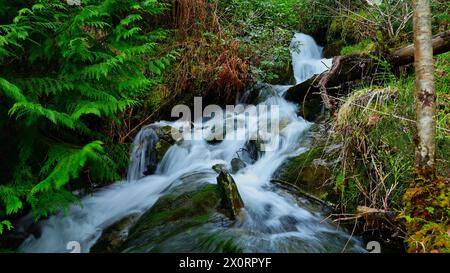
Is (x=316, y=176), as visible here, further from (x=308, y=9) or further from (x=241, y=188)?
(x=308, y=9)

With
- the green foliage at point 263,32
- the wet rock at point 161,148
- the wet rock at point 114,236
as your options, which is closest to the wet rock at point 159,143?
the wet rock at point 161,148

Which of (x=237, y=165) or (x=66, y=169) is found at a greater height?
(x=66, y=169)

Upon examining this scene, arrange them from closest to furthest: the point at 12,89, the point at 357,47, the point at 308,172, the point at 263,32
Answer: the point at 12,89, the point at 308,172, the point at 357,47, the point at 263,32

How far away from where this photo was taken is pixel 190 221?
11.4 ft

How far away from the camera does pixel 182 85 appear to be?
6258 mm

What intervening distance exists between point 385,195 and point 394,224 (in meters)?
0.26

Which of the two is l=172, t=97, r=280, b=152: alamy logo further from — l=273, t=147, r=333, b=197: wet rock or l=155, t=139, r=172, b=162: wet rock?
l=273, t=147, r=333, b=197: wet rock

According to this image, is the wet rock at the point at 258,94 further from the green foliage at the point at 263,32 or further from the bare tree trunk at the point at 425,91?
the bare tree trunk at the point at 425,91

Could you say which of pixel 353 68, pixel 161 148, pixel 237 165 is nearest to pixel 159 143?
pixel 161 148

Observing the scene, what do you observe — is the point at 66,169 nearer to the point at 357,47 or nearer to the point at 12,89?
the point at 12,89

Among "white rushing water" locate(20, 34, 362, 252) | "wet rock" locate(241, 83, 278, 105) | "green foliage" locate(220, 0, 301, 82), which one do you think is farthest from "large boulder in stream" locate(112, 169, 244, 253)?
"green foliage" locate(220, 0, 301, 82)

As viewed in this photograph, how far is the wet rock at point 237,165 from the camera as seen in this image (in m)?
4.87

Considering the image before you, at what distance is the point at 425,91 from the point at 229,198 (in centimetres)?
213
